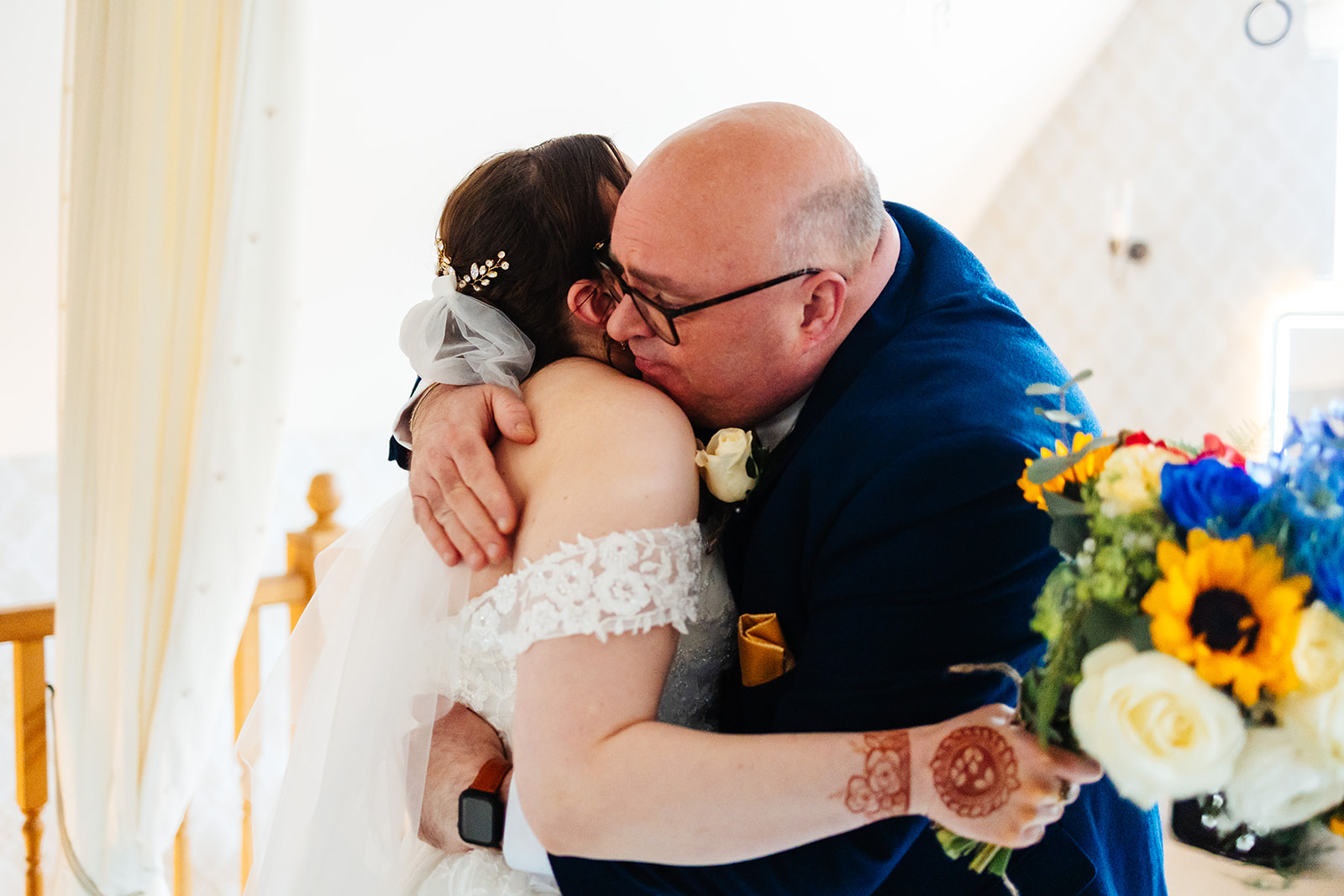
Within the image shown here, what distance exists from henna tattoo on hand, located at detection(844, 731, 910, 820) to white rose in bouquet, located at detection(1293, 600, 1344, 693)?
0.34 metres

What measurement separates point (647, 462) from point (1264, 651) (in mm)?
602

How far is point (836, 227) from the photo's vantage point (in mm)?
1252

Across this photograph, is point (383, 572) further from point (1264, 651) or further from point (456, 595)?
point (1264, 651)

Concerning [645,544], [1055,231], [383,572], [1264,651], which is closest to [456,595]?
[383,572]

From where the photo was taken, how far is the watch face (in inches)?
47.5

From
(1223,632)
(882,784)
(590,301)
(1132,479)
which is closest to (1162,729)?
(1223,632)

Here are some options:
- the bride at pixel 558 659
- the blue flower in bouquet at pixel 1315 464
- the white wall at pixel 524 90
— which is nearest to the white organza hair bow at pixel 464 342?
the bride at pixel 558 659

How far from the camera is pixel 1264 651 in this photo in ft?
2.24

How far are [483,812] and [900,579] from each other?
22.7 inches

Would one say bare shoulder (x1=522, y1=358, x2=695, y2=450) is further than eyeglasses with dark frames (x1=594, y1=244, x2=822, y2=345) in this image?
No

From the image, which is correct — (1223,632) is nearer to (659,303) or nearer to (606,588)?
(606,588)

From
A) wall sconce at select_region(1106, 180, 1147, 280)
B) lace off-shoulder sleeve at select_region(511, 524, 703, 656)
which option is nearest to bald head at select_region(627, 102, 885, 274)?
lace off-shoulder sleeve at select_region(511, 524, 703, 656)

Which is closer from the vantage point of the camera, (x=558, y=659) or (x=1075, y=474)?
(x=1075, y=474)

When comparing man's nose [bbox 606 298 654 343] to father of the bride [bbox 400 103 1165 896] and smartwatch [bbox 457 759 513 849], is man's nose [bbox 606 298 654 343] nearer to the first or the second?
father of the bride [bbox 400 103 1165 896]
